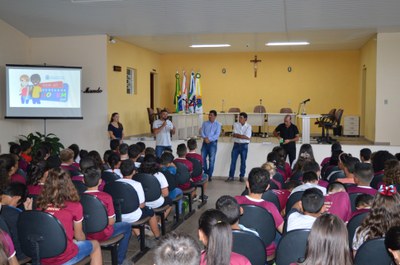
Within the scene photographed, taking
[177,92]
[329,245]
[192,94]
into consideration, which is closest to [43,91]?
[177,92]

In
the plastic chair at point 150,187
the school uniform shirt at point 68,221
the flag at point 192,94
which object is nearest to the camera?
the school uniform shirt at point 68,221

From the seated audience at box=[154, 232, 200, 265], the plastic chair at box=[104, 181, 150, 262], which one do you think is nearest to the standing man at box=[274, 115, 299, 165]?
the plastic chair at box=[104, 181, 150, 262]

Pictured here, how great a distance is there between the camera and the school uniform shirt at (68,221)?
11.1 feet

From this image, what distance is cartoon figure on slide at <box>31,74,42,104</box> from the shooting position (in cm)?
1020

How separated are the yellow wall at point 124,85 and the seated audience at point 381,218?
913 centimetres

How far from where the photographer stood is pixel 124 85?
494 inches

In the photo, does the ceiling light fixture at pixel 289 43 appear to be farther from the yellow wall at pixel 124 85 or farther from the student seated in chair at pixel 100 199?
the student seated in chair at pixel 100 199

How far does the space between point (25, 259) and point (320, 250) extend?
2426 millimetres

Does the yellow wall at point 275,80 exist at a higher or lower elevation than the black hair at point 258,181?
higher

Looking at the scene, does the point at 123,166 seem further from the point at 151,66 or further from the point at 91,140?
the point at 151,66

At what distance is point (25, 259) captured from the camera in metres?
3.54

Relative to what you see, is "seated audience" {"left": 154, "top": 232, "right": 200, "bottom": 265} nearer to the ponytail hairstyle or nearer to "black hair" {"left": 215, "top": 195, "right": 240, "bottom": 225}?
the ponytail hairstyle

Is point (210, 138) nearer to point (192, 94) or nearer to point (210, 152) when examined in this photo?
point (210, 152)

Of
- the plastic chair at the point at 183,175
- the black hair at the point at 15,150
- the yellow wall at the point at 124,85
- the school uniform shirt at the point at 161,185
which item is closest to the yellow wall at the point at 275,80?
the yellow wall at the point at 124,85
